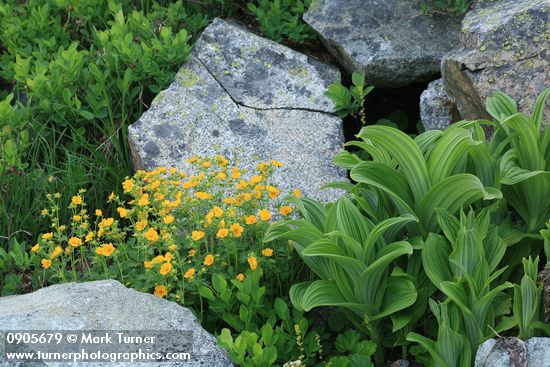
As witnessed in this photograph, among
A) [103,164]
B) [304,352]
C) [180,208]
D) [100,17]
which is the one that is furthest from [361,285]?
[100,17]

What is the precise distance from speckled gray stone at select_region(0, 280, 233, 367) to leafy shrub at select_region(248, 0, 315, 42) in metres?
2.63

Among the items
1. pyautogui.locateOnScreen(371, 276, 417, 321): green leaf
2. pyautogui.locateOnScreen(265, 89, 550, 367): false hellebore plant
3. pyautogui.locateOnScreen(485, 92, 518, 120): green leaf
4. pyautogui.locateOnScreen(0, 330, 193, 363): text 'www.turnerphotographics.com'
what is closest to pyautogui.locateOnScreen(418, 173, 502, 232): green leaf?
pyautogui.locateOnScreen(265, 89, 550, 367): false hellebore plant

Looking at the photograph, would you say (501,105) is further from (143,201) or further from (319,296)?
(143,201)

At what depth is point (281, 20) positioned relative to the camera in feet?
18.5

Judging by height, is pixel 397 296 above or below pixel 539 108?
below

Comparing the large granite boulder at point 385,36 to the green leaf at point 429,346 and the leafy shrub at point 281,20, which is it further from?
the green leaf at point 429,346

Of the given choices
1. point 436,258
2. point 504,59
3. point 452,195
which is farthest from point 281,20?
point 436,258

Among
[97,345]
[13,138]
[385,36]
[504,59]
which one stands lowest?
[13,138]

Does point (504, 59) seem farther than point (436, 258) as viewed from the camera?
Yes

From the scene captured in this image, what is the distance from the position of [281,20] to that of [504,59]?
1787mm

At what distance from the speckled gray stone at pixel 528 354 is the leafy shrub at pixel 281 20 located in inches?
120

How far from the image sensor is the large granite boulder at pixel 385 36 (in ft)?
16.9

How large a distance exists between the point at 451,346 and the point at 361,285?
0.46m

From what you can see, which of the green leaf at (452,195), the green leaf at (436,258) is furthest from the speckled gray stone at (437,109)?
the green leaf at (436,258)
